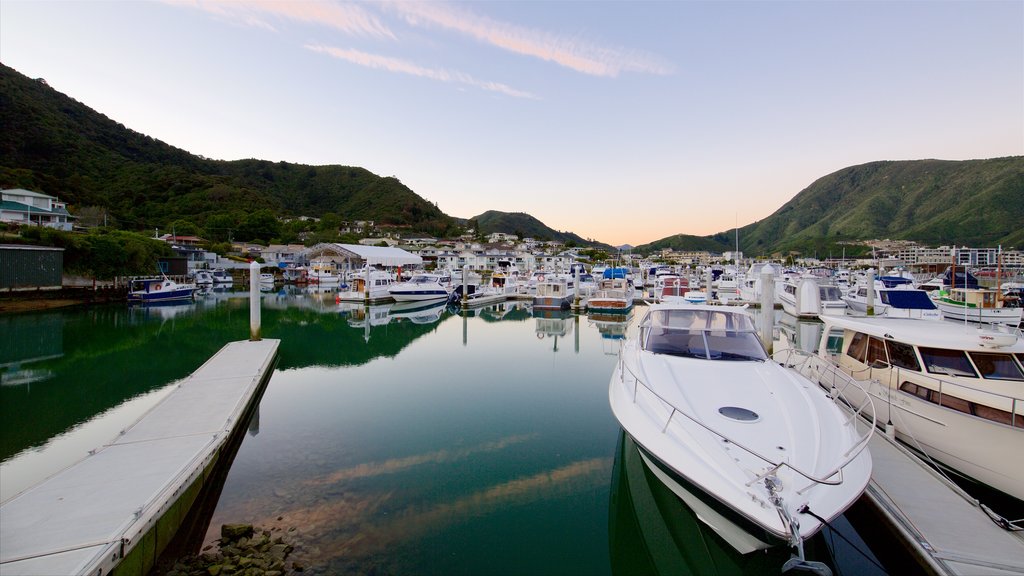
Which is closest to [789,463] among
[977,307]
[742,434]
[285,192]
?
[742,434]

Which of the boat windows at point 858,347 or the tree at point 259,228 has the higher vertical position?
the tree at point 259,228

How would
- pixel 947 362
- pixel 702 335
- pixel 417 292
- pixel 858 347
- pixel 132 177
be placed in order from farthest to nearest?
pixel 132 177
pixel 417 292
pixel 858 347
pixel 702 335
pixel 947 362

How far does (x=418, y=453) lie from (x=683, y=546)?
16.0 ft

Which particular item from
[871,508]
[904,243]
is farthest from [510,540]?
[904,243]

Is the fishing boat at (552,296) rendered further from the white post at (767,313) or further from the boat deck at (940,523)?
the boat deck at (940,523)

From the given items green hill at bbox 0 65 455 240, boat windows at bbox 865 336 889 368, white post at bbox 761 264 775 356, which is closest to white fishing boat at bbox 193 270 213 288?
green hill at bbox 0 65 455 240

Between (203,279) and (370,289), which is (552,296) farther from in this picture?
(203,279)

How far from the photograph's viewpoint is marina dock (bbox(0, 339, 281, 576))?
3986 mm

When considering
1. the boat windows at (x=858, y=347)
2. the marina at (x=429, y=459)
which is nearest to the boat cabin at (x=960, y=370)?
the boat windows at (x=858, y=347)

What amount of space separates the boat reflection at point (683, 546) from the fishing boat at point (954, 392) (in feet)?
6.58

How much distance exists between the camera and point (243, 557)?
5.01 metres

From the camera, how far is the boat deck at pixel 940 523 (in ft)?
13.8

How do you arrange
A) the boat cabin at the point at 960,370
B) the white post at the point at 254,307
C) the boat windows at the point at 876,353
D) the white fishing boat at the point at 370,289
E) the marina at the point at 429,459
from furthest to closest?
the white fishing boat at the point at 370,289 → the white post at the point at 254,307 → the boat windows at the point at 876,353 → the boat cabin at the point at 960,370 → the marina at the point at 429,459

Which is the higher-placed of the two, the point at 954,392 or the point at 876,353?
the point at 876,353
